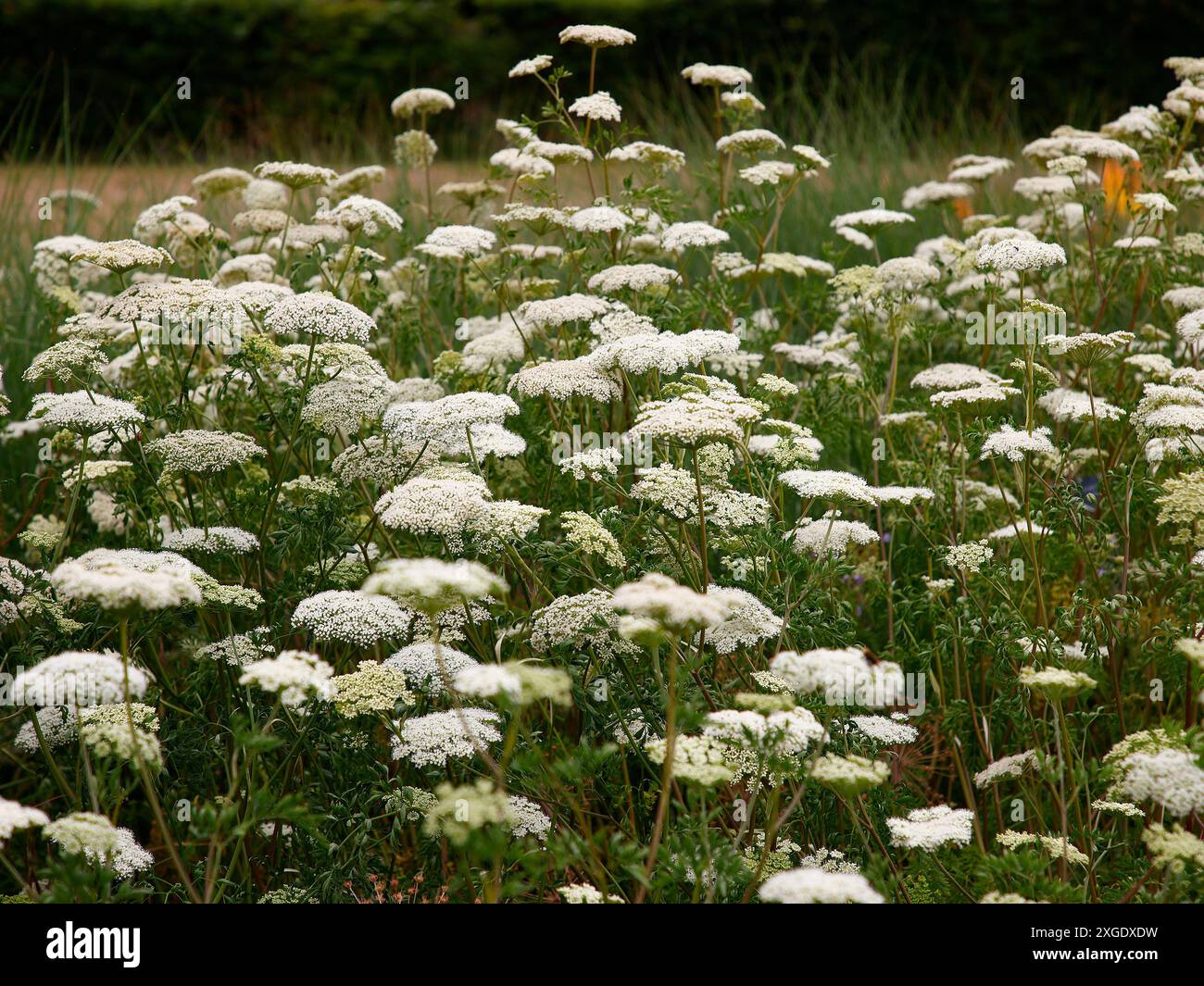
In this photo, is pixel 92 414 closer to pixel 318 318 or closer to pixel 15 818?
pixel 318 318

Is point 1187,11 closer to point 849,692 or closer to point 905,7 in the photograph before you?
point 905,7

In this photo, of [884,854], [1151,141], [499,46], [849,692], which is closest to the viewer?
[849,692]

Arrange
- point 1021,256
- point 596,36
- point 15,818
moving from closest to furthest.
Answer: point 15,818, point 1021,256, point 596,36

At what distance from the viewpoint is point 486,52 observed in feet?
55.2

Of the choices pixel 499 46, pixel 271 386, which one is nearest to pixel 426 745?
pixel 271 386

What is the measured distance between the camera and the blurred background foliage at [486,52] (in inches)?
577

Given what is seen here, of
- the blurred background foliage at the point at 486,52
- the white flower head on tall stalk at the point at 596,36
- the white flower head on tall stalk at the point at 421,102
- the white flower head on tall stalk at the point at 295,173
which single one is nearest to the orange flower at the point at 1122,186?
the white flower head on tall stalk at the point at 596,36

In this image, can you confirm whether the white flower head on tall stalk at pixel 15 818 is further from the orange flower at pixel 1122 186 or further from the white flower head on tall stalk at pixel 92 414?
the orange flower at pixel 1122 186

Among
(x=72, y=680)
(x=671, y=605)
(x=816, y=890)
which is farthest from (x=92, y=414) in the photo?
(x=816, y=890)

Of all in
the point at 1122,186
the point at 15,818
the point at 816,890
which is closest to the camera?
the point at 816,890

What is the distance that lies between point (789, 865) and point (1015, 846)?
1.67 feet

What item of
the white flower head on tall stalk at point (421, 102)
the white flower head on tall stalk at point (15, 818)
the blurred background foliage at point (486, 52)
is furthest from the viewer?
the blurred background foliage at point (486, 52)

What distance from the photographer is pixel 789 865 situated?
279cm

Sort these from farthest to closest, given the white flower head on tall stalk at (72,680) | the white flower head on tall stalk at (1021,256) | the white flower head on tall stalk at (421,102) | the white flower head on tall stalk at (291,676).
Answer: the white flower head on tall stalk at (421,102), the white flower head on tall stalk at (1021,256), the white flower head on tall stalk at (72,680), the white flower head on tall stalk at (291,676)
